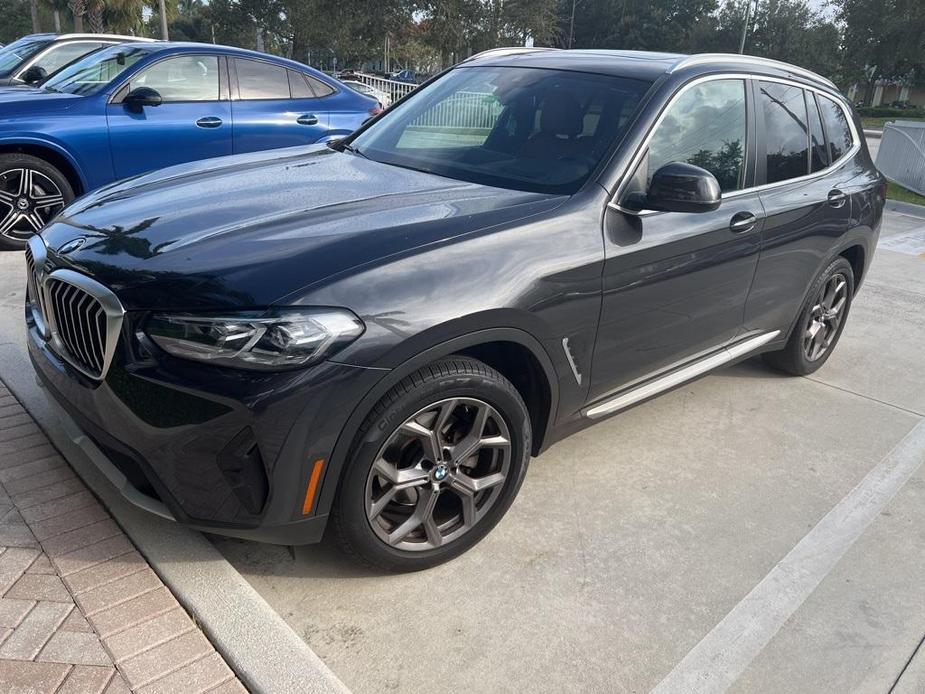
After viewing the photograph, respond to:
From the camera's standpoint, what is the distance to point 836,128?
4.54 metres

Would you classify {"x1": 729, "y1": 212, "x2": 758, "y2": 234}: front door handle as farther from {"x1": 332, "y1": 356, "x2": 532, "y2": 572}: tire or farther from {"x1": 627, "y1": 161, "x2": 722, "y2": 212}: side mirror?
{"x1": 332, "y1": 356, "x2": 532, "y2": 572}: tire

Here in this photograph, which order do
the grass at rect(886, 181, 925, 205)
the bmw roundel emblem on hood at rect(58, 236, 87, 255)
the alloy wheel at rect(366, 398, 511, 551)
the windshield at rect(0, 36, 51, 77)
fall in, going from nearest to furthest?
the alloy wheel at rect(366, 398, 511, 551) < the bmw roundel emblem on hood at rect(58, 236, 87, 255) < the windshield at rect(0, 36, 51, 77) < the grass at rect(886, 181, 925, 205)

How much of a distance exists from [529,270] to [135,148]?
486 cm

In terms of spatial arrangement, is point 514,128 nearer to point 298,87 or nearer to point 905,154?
point 298,87

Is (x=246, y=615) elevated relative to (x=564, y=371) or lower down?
lower down

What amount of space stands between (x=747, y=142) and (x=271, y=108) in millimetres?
4800

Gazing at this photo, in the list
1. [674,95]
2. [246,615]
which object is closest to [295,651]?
[246,615]

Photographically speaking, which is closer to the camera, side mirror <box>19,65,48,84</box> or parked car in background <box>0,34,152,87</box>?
side mirror <box>19,65,48,84</box>

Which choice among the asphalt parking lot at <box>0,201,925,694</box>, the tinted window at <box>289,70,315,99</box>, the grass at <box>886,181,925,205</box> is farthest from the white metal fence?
the asphalt parking lot at <box>0,201,925,694</box>

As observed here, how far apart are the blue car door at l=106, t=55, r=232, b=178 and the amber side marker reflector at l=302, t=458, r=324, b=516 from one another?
4.96 meters

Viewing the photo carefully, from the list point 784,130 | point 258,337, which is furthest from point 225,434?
point 784,130

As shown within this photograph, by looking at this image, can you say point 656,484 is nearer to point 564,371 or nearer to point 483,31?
point 564,371

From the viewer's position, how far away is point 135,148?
20.7 ft

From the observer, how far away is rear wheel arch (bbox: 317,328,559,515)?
7.51 ft
